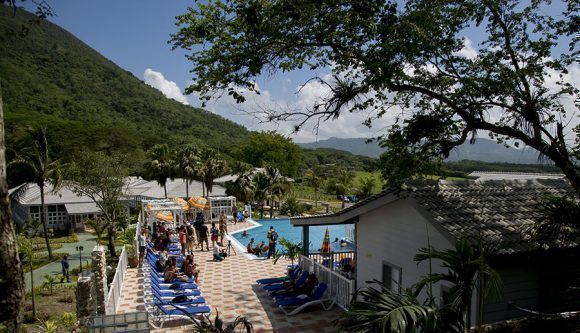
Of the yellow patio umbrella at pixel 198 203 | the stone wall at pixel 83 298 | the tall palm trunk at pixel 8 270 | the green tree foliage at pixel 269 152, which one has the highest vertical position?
the green tree foliage at pixel 269 152

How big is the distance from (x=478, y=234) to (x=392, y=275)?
379cm

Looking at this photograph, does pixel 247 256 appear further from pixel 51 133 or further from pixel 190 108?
pixel 190 108

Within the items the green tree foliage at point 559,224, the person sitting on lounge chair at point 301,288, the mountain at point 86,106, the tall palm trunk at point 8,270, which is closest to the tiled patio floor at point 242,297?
the person sitting on lounge chair at point 301,288

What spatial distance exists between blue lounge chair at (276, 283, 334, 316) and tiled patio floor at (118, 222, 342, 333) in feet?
0.54

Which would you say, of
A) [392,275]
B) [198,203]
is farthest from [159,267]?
[198,203]

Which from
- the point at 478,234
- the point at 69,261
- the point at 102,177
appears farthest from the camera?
the point at 102,177

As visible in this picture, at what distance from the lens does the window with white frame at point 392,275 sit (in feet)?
34.0

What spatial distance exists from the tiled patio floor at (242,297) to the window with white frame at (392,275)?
1.81 meters

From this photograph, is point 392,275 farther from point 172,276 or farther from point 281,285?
point 172,276

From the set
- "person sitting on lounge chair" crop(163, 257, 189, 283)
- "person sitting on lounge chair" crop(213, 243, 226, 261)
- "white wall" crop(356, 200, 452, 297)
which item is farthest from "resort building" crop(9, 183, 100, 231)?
"white wall" crop(356, 200, 452, 297)

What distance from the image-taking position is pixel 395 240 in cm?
1055

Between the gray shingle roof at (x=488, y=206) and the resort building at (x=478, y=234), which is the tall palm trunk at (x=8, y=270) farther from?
the gray shingle roof at (x=488, y=206)

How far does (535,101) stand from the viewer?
913 cm

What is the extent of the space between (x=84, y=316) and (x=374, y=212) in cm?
780
